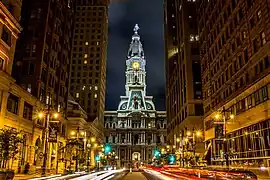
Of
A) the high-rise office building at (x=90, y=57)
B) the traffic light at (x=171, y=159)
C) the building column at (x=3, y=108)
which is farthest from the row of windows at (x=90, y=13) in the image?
the building column at (x=3, y=108)

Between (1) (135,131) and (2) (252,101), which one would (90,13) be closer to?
(1) (135,131)

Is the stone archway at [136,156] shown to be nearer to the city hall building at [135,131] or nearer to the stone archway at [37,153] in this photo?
the city hall building at [135,131]

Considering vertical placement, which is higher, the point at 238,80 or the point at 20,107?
the point at 238,80

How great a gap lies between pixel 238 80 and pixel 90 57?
97794 millimetres

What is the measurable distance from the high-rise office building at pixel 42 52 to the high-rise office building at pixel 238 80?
3162 cm

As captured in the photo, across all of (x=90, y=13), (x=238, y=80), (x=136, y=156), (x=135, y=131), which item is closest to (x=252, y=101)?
(x=238, y=80)

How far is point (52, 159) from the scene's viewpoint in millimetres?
58688

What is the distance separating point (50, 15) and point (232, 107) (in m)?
38.7

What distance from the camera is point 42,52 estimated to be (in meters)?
52.7

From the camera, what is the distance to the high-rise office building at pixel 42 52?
52.0m

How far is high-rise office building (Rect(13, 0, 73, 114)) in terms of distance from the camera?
52.0 metres

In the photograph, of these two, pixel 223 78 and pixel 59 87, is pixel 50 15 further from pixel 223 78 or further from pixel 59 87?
pixel 223 78

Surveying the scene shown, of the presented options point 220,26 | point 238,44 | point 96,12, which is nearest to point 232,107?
point 238,44

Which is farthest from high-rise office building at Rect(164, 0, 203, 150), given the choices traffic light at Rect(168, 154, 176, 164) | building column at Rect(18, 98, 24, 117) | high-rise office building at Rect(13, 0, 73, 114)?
building column at Rect(18, 98, 24, 117)
